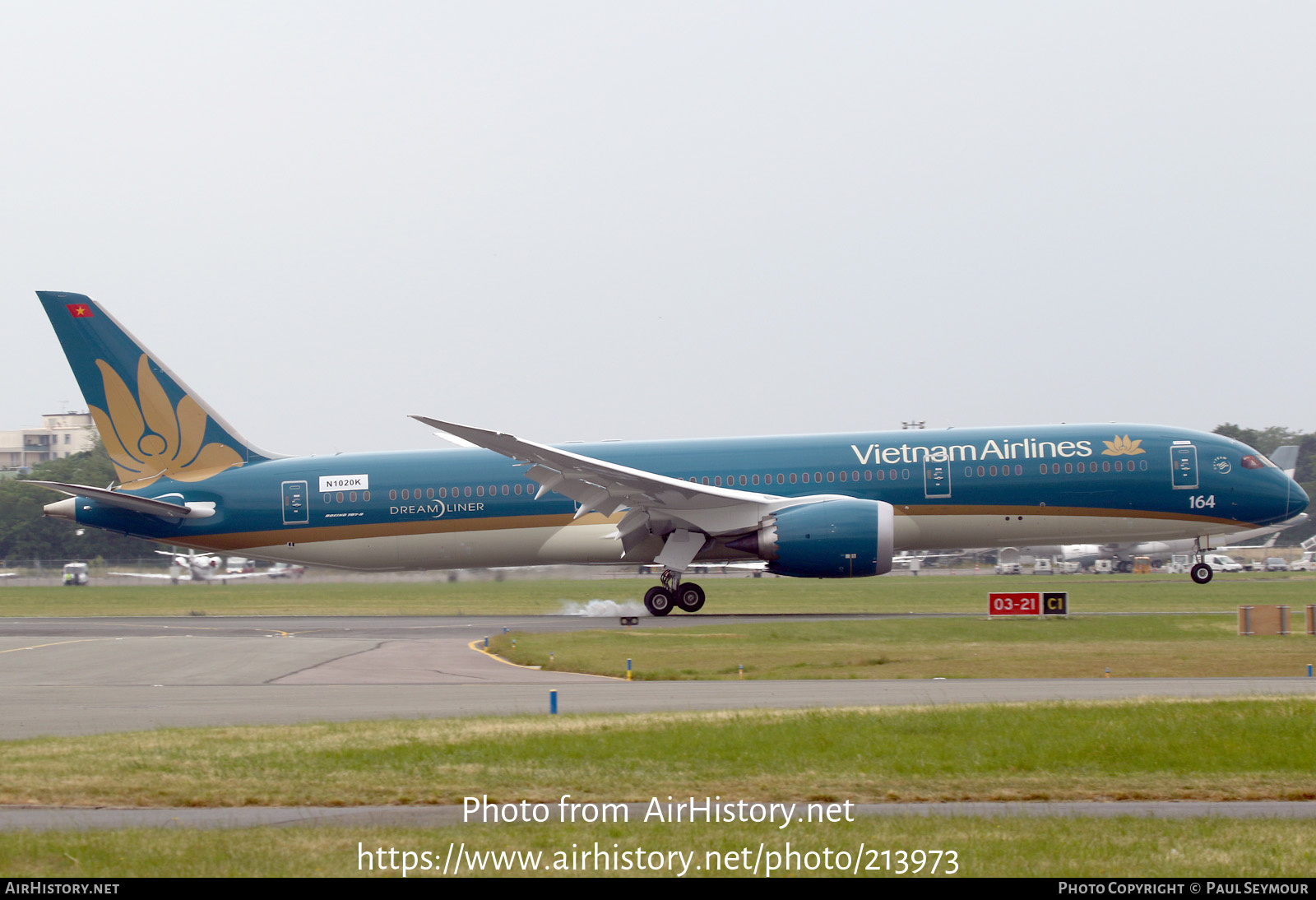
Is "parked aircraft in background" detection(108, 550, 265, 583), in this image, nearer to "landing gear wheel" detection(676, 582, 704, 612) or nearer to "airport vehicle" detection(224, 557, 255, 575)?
"airport vehicle" detection(224, 557, 255, 575)

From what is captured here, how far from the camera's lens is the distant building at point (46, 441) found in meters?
180

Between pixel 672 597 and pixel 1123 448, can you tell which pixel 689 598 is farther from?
pixel 1123 448

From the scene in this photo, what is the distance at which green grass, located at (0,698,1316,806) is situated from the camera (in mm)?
9531

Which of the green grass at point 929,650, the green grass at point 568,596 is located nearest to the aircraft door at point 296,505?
the green grass at point 568,596

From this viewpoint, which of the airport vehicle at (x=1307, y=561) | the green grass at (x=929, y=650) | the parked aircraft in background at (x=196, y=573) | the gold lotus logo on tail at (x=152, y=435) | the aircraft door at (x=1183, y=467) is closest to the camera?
the green grass at (x=929, y=650)

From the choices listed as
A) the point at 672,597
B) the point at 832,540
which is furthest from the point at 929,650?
the point at 672,597

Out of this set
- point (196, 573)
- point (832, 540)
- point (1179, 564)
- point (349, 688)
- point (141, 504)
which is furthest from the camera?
point (1179, 564)

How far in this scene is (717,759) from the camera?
10.7 meters

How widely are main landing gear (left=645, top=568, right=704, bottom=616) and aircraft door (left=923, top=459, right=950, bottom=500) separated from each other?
237 inches

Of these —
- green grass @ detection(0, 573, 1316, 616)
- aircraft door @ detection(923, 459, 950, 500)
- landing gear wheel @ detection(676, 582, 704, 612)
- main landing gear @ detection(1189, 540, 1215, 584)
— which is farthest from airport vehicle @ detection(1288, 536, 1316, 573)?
landing gear wheel @ detection(676, 582, 704, 612)

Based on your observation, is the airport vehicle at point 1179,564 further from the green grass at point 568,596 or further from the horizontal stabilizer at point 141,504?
the horizontal stabilizer at point 141,504

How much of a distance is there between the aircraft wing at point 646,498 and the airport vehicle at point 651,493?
0.05m

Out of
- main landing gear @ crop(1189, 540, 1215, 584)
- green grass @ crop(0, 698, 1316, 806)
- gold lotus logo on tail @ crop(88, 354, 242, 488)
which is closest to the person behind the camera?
green grass @ crop(0, 698, 1316, 806)

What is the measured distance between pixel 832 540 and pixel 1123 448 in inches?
310
